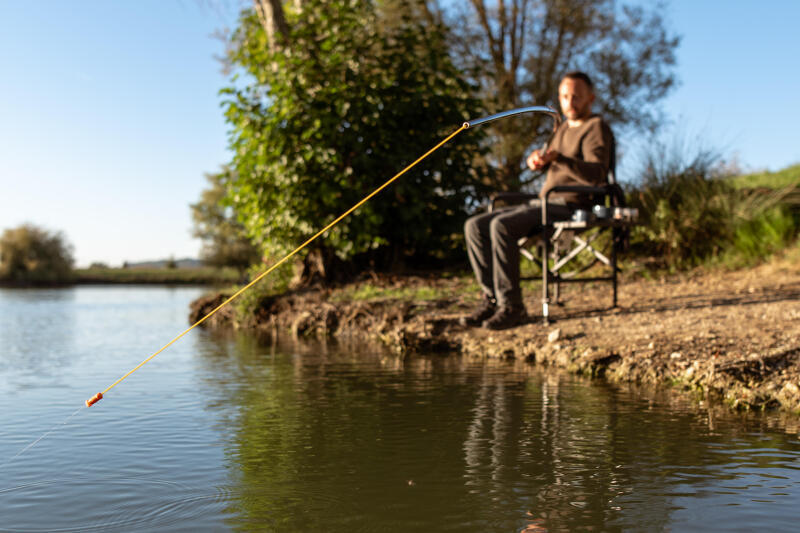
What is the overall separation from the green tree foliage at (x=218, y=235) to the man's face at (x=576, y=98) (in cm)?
3594

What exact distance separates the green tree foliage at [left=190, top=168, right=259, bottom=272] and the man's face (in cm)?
3594

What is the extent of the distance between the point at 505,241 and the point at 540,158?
740 mm

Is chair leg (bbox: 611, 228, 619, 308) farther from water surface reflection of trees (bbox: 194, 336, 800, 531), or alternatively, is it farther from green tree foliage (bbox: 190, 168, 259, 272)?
green tree foliage (bbox: 190, 168, 259, 272)

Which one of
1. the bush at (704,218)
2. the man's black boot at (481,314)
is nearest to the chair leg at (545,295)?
the man's black boot at (481,314)

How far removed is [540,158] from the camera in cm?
586

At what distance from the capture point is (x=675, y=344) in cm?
479

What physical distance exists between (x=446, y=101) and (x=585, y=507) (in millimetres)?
8046

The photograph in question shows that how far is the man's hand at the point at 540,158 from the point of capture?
231 inches

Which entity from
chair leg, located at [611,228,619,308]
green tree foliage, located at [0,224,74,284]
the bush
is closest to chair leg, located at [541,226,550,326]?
chair leg, located at [611,228,619,308]

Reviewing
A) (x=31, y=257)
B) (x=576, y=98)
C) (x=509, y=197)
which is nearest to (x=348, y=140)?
(x=509, y=197)

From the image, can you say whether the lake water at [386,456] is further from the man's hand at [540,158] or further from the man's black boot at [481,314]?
the man's hand at [540,158]

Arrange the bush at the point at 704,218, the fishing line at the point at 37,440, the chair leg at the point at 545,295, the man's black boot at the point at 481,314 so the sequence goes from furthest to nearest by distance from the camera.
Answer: the bush at the point at 704,218 < the man's black boot at the point at 481,314 < the chair leg at the point at 545,295 < the fishing line at the point at 37,440

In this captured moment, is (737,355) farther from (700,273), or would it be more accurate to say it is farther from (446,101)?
(446,101)

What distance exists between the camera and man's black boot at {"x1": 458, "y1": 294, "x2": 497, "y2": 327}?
20.9 feet
